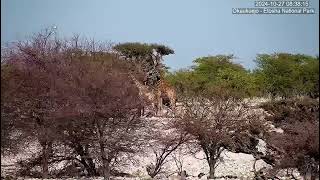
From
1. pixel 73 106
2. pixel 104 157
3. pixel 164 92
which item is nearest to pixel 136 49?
pixel 164 92

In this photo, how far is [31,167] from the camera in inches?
757

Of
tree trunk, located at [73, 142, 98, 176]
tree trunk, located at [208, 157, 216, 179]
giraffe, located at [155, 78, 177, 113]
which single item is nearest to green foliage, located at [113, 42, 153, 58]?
giraffe, located at [155, 78, 177, 113]

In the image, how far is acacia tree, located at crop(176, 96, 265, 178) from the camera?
2000 cm

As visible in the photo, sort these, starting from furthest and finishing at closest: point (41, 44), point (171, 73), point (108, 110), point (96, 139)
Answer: point (171, 73), point (41, 44), point (96, 139), point (108, 110)

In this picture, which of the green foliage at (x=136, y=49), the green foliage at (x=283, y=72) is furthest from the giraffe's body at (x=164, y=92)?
the green foliage at (x=283, y=72)

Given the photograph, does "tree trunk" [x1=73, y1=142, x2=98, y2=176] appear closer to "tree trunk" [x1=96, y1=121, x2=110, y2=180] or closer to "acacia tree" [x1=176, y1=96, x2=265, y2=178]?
"tree trunk" [x1=96, y1=121, x2=110, y2=180]

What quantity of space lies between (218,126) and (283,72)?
3415 cm

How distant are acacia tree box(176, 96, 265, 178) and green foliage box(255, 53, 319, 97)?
83.8 feet

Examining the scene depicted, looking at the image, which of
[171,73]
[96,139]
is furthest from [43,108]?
[171,73]

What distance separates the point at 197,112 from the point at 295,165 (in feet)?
23.6

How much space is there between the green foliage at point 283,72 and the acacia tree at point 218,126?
25539 millimetres

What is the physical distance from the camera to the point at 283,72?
5319 cm

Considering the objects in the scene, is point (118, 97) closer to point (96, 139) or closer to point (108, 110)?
point (108, 110)

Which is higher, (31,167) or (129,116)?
(129,116)
